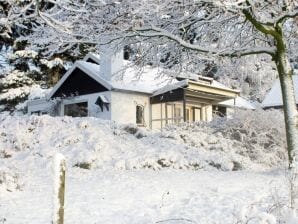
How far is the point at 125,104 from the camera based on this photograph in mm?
25297

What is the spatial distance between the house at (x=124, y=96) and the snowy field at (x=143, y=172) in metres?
7.57

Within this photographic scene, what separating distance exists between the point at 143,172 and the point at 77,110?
14.6m

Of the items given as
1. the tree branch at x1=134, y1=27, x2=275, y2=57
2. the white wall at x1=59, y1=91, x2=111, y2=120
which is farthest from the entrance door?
the tree branch at x1=134, y1=27, x2=275, y2=57

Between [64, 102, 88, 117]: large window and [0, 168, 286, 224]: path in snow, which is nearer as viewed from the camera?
[0, 168, 286, 224]: path in snow

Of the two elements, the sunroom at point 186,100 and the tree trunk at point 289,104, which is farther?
the sunroom at point 186,100

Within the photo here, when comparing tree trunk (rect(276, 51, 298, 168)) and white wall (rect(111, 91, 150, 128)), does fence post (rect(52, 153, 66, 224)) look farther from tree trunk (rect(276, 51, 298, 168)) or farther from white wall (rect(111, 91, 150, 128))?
white wall (rect(111, 91, 150, 128))

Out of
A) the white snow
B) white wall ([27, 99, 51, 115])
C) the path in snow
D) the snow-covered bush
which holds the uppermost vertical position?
the white snow

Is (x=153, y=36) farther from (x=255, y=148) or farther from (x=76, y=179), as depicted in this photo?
(x=255, y=148)

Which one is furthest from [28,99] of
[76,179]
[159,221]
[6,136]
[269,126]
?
[159,221]

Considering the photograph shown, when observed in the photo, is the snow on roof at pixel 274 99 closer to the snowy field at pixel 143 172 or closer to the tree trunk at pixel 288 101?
the snowy field at pixel 143 172

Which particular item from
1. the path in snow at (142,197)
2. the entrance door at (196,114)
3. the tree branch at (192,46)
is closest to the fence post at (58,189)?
the path in snow at (142,197)

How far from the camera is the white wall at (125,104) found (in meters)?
25.0

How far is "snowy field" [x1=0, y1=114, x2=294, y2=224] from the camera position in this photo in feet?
23.8

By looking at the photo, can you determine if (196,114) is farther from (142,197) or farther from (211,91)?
(142,197)
